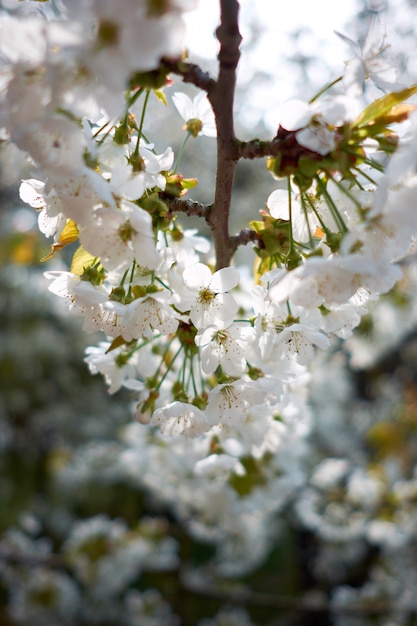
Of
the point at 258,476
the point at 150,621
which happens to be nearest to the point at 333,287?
the point at 258,476

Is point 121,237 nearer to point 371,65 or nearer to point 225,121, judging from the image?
point 225,121

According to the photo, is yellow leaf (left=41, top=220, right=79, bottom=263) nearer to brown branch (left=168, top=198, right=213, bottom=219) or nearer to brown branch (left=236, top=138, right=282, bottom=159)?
brown branch (left=168, top=198, right=213, bottom=219)

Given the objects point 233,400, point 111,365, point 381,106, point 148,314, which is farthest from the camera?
point 111,365

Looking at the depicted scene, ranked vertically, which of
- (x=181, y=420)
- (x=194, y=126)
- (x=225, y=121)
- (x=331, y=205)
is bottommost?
(x=181, y=420)

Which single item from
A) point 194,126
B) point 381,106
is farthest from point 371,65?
point 194,126

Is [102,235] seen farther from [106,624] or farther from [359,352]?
[106,624]

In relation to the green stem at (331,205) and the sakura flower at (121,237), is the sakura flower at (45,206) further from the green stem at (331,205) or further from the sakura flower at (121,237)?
the green stem at (331,205)

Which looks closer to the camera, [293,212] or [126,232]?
[126,232]
